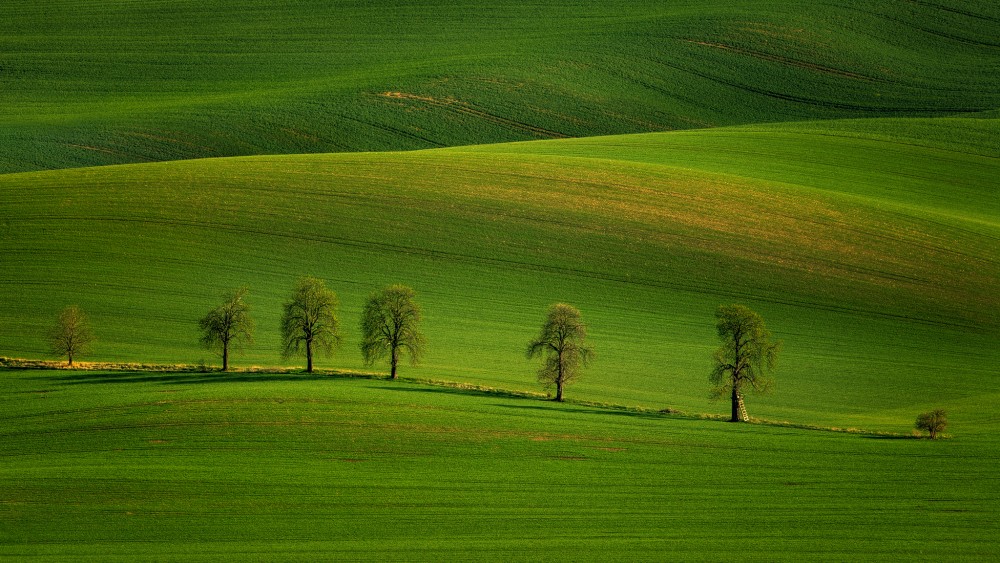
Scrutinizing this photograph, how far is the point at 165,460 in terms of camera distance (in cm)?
3212

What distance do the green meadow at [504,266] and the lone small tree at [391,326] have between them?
4.03ft

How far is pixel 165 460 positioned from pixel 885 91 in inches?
2814

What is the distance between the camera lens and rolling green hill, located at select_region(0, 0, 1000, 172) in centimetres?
7644

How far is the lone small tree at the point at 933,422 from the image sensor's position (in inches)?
1475

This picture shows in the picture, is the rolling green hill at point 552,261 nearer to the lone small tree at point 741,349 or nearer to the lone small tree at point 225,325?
the lone small tree at point 225,325

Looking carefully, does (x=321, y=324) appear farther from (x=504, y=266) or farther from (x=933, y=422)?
(x=933, y=422)

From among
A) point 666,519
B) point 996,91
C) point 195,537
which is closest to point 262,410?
point 195,537

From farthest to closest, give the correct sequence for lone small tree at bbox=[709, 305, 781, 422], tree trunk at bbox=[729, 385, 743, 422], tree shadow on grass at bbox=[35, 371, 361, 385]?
lone small tree at bbox=[709, 305, 781, 422] → tree trunk at bbox=[729, 385, 743, 422] → tree shadow on grass at bbox=[35, 371, 361, 385]

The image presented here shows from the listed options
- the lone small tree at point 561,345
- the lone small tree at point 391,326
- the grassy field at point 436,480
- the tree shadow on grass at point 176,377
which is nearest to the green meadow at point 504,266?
the grassy field at point 436,480

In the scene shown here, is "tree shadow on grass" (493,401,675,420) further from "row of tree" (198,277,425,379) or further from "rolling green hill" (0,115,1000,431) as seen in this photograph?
"row of tree" (198,277,425,379)

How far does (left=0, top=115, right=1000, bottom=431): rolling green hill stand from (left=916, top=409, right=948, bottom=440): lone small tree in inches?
94.0

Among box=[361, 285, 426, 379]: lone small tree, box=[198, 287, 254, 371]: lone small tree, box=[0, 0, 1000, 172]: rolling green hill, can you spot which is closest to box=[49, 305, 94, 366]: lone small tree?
box=[198, 287, 254, 371]: lone small tree

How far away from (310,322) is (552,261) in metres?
14.7

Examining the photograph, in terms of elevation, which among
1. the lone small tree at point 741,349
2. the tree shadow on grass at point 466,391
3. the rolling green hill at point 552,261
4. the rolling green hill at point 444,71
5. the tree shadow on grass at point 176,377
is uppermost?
the rolling green hill at point 444,71
